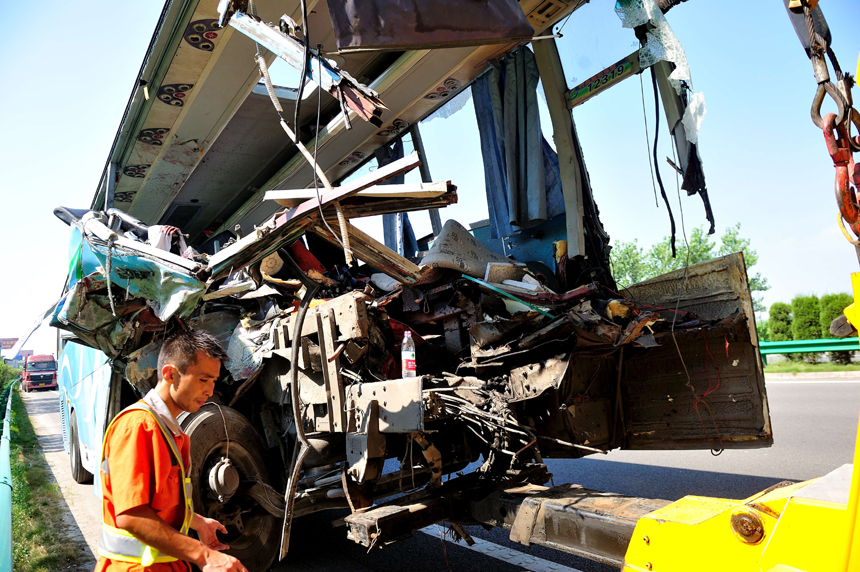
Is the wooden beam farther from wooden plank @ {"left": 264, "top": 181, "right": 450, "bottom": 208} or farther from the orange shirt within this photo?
the orange shirt

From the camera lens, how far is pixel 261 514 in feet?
14.5

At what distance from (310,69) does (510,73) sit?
286cm

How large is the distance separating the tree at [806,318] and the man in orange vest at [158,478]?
68.9 ft

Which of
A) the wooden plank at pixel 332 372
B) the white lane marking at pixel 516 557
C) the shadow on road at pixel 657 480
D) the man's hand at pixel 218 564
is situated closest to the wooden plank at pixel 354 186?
the wooden plank at pixel 332 372

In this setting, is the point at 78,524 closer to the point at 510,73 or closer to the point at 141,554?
the point at 141,554

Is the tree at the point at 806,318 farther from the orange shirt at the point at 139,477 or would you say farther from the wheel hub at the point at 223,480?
the orange shirt at the point at 139,477

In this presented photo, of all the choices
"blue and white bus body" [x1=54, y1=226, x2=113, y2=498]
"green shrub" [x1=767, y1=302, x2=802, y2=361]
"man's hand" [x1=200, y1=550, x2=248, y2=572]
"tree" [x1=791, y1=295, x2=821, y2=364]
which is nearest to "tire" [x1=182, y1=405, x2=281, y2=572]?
"blue and white bus body" [x1=54, y1=226, x2=113, y2=498]

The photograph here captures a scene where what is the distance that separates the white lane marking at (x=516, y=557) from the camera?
4.36 meters

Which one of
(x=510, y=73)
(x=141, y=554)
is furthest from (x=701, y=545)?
Result: (x=510, y=73)

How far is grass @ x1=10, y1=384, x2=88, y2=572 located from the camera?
4816 millimetres

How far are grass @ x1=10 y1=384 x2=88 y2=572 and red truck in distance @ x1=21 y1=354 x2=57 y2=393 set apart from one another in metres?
32.1

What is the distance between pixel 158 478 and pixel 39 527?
17.9 ft

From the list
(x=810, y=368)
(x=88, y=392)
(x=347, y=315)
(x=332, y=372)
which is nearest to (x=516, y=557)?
(x=332, y=372)

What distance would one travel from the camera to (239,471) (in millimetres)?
4422
